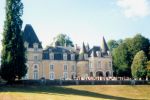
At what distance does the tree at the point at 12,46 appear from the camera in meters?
47.4

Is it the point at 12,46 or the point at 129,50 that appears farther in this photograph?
the point at 129,50

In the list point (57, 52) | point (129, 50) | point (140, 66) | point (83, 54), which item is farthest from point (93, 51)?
point (129, 50)

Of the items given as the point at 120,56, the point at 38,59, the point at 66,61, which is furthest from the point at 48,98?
the point at 120,56

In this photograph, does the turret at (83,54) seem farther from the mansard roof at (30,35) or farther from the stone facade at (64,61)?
the mansard roof at (30,35)

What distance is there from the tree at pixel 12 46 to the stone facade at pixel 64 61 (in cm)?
1703

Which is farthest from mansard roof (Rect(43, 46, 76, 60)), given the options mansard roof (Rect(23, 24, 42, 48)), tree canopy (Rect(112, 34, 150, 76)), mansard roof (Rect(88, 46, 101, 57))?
tree canopy (Rect(112, 34, 150, 76))

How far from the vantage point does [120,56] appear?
83812 millimetres

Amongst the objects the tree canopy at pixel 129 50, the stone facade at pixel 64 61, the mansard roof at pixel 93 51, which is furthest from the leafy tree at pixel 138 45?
the mansard roof at pixel 93 51

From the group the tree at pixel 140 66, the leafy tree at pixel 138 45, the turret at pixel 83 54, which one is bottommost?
the tree at pixel 140 66

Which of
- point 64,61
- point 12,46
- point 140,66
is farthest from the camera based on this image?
point 64,61

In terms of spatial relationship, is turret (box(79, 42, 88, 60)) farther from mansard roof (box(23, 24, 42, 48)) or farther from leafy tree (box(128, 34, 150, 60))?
leafy tree (box(128, 34, 150, 60))

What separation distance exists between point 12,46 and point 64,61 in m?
25.6

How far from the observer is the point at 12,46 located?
4819 centimetres

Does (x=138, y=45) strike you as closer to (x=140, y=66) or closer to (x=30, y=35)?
(x=140, y=66)
